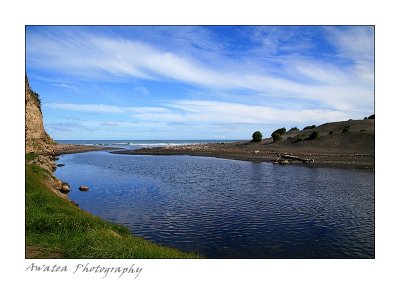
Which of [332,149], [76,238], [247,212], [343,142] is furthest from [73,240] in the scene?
[343,142]

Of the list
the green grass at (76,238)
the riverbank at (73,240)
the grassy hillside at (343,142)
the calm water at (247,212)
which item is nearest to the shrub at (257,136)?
the grassy hillside at (343,142)

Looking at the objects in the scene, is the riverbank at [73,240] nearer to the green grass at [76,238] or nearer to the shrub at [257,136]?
the green grass at [76,238]

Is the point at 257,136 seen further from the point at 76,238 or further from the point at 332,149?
the point at 76,238

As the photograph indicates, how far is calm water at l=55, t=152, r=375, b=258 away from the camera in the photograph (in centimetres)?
1847

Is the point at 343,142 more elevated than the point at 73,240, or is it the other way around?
the point at 343,142

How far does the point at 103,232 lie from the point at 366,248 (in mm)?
13569

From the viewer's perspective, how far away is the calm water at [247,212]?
18.5 meters

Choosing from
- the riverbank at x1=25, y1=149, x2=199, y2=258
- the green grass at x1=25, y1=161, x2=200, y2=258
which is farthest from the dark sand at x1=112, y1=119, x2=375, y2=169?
the riverbank at x1=25, y1=149, x2=199, y2=258

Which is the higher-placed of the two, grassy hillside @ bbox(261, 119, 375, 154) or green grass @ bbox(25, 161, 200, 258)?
grassy hillside @ bbox(261, 119, 375, 154)

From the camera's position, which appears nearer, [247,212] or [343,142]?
[247,212]

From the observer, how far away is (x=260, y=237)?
1972cm

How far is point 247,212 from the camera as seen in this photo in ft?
83.1

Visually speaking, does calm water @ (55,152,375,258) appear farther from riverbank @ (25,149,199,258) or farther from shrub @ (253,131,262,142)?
shrub @ (253,131,262,142)
